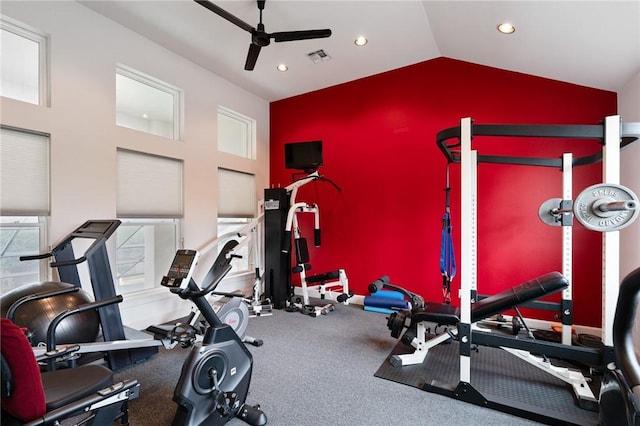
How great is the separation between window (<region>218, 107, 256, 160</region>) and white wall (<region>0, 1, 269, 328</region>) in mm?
526

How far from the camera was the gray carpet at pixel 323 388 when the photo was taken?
1.94 metres

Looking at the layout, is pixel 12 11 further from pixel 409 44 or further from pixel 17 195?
pixel 409 44

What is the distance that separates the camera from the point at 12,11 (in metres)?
2.60

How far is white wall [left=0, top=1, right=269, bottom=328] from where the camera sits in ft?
9.25

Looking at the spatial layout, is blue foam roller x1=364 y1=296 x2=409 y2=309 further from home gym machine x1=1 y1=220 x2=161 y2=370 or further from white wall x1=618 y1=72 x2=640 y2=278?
home gym machine x1=1 y1=220 x2=161 y2=370

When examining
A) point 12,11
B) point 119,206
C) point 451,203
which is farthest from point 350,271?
point 12,11

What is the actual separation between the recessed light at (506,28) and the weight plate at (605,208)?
6.04 ft

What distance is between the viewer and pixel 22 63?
2768mm

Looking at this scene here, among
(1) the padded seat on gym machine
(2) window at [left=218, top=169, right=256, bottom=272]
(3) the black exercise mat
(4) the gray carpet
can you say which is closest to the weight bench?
(1) the padded seat on gym machine

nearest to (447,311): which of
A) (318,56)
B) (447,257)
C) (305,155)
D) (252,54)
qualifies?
(447,257)

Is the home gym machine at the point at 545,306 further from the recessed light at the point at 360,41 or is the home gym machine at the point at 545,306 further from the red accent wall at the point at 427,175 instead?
the recessed light at the point at 360,41

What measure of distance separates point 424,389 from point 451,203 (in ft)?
8.13

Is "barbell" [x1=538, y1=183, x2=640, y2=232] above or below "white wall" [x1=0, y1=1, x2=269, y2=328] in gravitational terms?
below

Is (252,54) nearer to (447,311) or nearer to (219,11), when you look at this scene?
(219,11)
